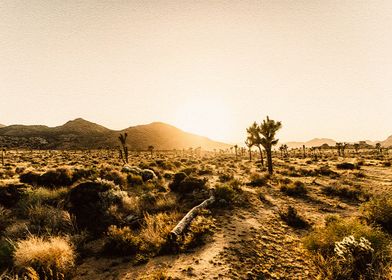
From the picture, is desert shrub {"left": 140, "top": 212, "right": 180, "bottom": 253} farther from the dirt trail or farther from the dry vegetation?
the dirt trail

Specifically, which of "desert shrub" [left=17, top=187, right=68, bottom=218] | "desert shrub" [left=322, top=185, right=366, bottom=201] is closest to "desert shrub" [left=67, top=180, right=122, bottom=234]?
"desert shrub" [left=17, top=187, right=68, bottom=218]

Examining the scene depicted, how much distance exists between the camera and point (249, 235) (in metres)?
8.52

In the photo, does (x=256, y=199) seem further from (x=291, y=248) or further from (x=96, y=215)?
(x=96, y=215)

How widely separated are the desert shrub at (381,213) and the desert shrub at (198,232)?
255 inches

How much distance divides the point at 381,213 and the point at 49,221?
13.4 metres

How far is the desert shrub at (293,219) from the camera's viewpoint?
9906mm

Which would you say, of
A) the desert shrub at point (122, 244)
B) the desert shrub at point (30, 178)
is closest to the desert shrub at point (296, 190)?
the desert shrub at point (122, 244)

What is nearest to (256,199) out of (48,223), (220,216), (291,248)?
(220,216)

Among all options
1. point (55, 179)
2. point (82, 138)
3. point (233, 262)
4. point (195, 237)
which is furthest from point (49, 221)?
point (82, 138)

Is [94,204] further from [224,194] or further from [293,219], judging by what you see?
[293,219]

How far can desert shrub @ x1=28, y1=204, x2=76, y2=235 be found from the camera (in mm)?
8902

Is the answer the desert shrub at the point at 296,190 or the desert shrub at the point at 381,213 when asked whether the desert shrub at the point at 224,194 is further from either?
the desert shrub at the point at 381,213

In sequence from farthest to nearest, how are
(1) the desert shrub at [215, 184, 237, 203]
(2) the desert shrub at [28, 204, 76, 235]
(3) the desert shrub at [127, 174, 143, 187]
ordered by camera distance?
(3) the desert shrub at [127, 174, 143, 187] < (1) the desert shrub at [215, 184, 237, 203] < (2) the desert shrub at [28, 204, 76, 235]

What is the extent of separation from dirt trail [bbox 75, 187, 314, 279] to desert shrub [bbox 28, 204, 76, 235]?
8.79 feet
